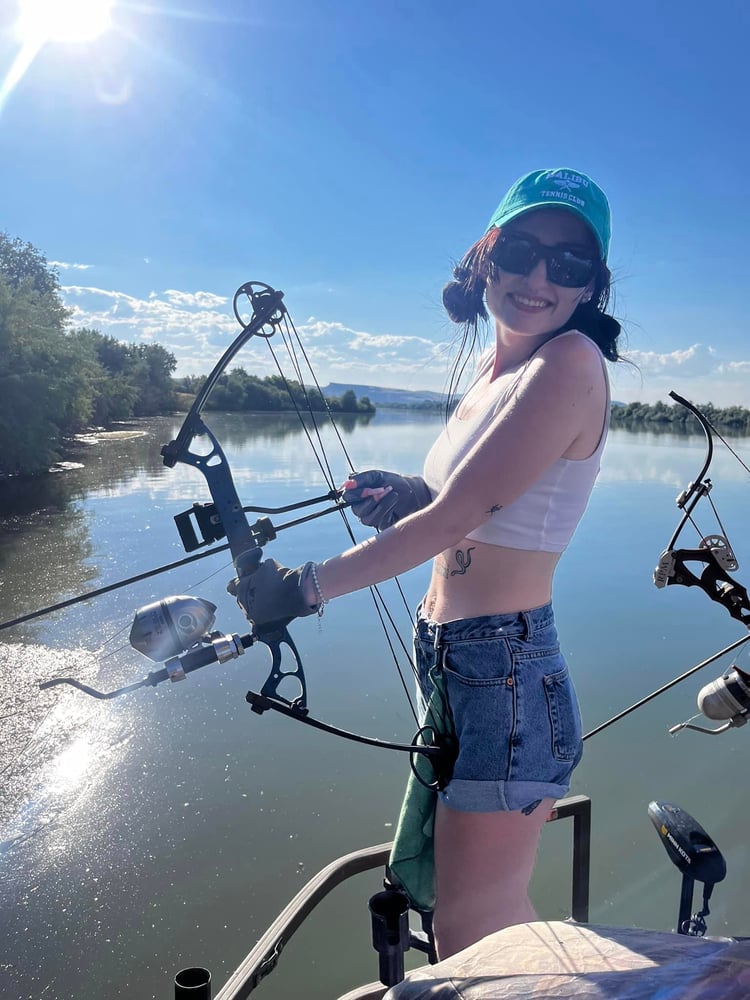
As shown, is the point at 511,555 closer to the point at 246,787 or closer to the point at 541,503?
the point at 541,503

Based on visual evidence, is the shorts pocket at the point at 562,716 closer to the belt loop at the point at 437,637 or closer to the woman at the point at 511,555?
the woman at the point at 511,555

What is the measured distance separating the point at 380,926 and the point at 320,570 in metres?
0.86

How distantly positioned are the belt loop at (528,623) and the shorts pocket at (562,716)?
91 mm

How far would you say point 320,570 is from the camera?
1.44 meters

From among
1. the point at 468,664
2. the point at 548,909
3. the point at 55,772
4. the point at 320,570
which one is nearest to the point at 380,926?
the point at 468,664

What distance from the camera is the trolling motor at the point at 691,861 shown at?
1.78 meters

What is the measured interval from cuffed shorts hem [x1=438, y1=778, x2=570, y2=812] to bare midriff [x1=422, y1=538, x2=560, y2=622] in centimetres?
34

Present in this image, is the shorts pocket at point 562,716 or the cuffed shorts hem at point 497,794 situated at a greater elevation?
the shorts pocket at point 562,716

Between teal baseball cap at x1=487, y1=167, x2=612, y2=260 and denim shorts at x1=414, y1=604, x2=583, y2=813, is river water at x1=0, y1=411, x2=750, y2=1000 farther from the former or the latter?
teal baseball cap at x1=487, y1=167, x2=612, y2=260

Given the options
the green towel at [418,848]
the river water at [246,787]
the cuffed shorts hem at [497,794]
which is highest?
the cuffed shorts hem at [497,794]

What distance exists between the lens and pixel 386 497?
6.12 feet

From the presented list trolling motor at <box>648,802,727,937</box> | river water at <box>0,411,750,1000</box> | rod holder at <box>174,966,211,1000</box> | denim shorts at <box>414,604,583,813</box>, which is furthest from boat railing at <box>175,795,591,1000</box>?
river water at <box>0,411,750,1000</box>

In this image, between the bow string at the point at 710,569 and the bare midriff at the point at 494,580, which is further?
the bow string at the point at 710,569

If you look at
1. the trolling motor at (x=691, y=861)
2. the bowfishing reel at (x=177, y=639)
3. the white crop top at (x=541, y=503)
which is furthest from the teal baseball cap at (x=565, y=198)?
the trolling motor at (x=691, y=861)
